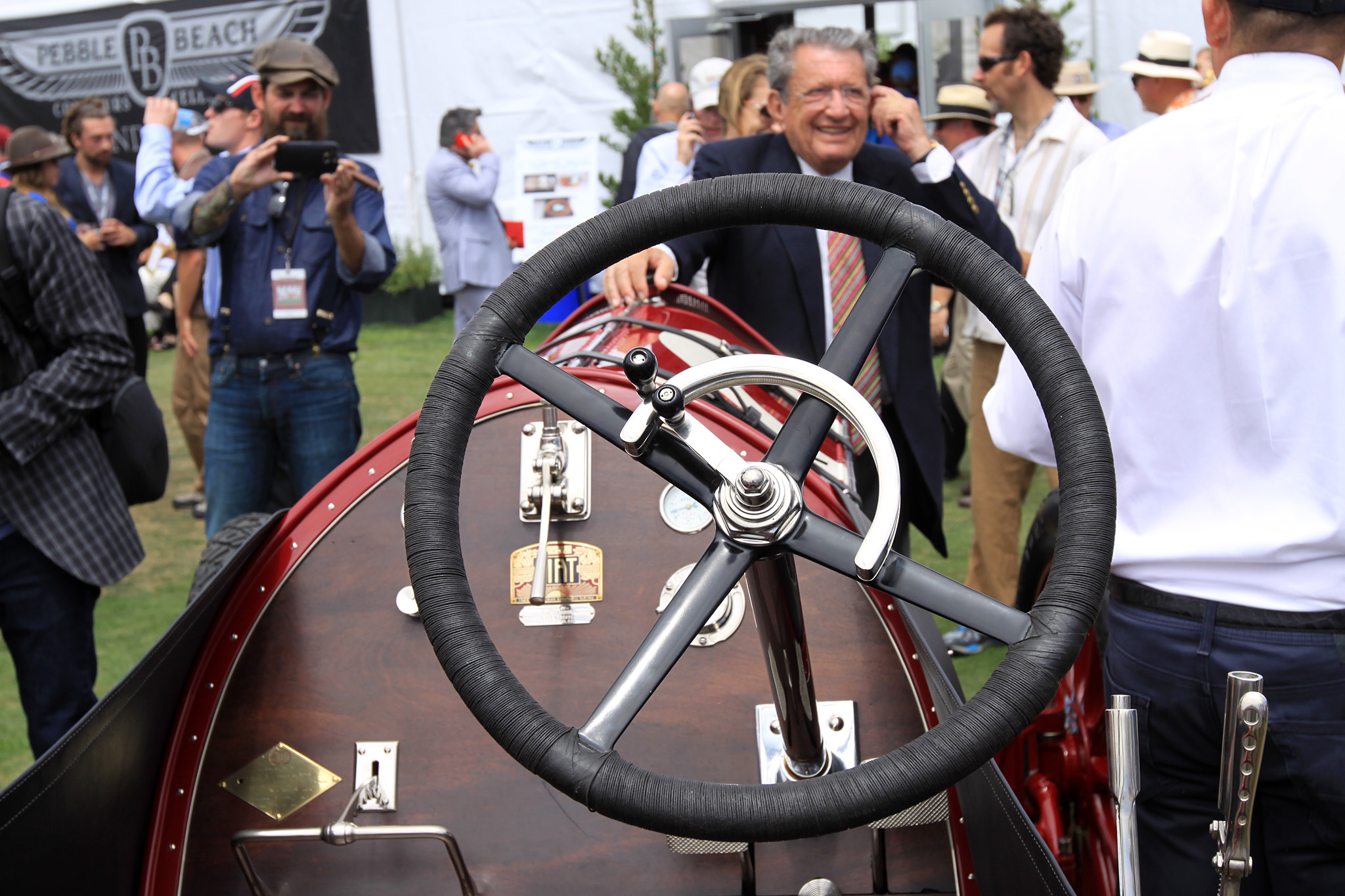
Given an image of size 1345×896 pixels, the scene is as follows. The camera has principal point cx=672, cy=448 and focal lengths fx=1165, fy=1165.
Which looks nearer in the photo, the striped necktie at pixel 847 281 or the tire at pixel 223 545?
the tire at pixel 223 545

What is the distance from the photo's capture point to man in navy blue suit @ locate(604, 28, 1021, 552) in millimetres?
2691

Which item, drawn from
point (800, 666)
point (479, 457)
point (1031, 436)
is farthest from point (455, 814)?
point (1031, 436)

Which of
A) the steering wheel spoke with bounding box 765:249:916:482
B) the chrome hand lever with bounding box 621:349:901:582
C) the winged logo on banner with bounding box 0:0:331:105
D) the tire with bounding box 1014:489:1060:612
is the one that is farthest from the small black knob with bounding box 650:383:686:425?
the winged logo on banner with bounding box 0:0:331:105

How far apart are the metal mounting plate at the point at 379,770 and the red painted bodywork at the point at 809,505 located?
0.22 meters

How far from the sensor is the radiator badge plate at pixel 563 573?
160 centimetres

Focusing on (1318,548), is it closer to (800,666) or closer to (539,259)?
(800,666)

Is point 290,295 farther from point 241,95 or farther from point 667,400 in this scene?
point 667,400

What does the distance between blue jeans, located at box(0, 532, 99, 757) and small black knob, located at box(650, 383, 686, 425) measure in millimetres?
2107

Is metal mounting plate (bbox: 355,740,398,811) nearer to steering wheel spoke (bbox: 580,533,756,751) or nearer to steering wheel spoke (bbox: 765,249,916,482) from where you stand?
steering wheel spoke (bbox: 580,533,756,751)

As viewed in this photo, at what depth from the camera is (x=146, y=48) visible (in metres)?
12.7

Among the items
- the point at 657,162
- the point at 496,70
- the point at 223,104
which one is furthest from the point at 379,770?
the point at 496,70

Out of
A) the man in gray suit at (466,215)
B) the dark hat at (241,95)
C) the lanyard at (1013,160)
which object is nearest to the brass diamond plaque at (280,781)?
the dark hat at (241,95)

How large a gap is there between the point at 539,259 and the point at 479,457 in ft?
2.13

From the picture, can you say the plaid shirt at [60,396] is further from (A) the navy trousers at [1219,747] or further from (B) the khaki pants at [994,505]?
(B) the khaki pants at [994,505]
